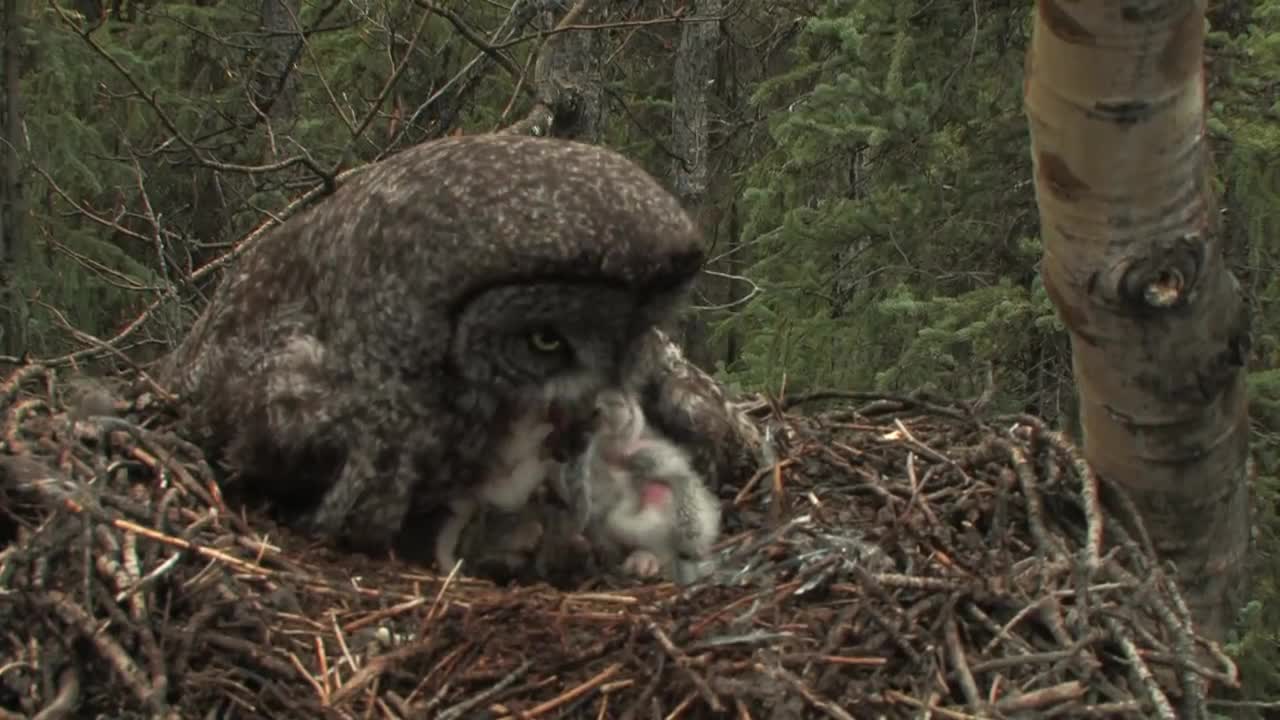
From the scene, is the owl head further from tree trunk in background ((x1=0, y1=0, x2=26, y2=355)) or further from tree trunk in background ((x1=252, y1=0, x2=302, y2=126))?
tree trunk in background ((x1=252, y1=0, x2=302, y2=126))

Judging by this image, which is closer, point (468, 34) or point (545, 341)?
point (545, 341)

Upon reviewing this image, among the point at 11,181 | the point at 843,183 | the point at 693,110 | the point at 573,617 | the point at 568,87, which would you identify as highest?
the point at 568,87

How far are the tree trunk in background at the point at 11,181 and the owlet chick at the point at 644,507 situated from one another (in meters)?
4.44

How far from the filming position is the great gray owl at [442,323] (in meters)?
3.13

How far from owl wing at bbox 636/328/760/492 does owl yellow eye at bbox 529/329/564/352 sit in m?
0.34

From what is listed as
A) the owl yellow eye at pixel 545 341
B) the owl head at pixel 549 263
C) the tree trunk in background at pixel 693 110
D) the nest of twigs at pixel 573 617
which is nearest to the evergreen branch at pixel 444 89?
the owl head at pixel 549 263

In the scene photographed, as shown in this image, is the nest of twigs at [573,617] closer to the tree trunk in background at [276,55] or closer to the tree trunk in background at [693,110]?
the tree trunk in background at [276,55]

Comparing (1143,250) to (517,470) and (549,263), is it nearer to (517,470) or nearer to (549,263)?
(549,263)

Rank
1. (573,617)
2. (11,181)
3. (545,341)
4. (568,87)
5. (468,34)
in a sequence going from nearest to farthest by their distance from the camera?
(573,617), (545,341), (468,34), (568,87), (11,181)

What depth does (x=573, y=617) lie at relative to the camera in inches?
118

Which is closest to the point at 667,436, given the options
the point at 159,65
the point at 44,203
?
the point at 44,203

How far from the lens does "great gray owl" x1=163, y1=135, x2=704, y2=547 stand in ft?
10.3

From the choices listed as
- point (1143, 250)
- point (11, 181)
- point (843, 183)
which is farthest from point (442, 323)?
point (11, 181)

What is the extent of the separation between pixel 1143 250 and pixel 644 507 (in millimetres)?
1350
